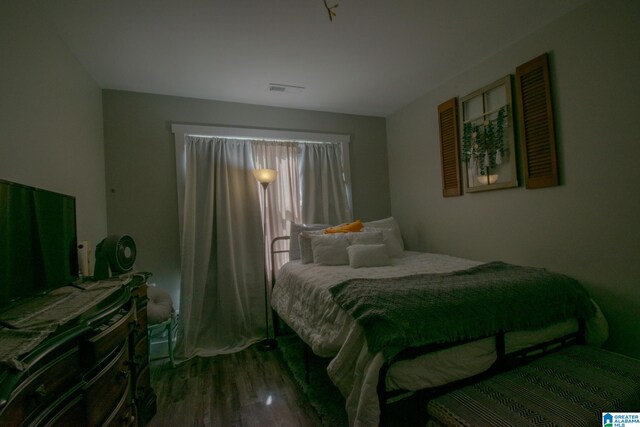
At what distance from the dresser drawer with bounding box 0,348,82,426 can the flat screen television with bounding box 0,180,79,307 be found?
431 millimetres

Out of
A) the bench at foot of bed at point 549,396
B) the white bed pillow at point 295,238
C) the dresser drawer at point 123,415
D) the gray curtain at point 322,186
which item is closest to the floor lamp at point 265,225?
the white bed pillow at point 295,238

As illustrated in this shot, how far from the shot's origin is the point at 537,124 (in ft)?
7.35

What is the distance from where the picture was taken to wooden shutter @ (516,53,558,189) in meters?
2.16

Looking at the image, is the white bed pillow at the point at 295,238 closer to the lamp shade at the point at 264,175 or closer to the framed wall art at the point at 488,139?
the lamp shade at the point at 264,175

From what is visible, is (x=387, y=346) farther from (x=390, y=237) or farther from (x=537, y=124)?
(x=537, y=124)

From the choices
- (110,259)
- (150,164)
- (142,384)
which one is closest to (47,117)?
(110,259)

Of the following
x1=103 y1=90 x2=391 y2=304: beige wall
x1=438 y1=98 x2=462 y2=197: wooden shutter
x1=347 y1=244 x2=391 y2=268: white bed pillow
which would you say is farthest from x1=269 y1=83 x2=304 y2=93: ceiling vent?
x1=347 y1=244 x2=391 y2=268: white bed pillow

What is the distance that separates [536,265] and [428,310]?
4.92 ft

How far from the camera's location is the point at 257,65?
8.34 ft

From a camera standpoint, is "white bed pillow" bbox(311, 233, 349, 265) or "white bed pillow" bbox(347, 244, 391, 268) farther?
"white bed pillow" bbox(311, 233, 349, 265)

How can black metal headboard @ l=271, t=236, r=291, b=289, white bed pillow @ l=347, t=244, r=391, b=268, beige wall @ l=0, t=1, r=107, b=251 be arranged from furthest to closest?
black metal headboard @ l=271, t=236, r=291, b=289 < white bed pillow @ l=347, t=244, r=391, b=268 < beige wall @ l=0, t=1, r=107, b=251

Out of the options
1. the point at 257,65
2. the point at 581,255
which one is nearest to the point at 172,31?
the point at 257,65

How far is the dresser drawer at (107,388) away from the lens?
1.02 metres

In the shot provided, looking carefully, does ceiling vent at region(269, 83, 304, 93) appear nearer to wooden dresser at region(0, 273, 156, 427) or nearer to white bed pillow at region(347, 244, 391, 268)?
white bed pillow at region(347, 244, 391, 268)
